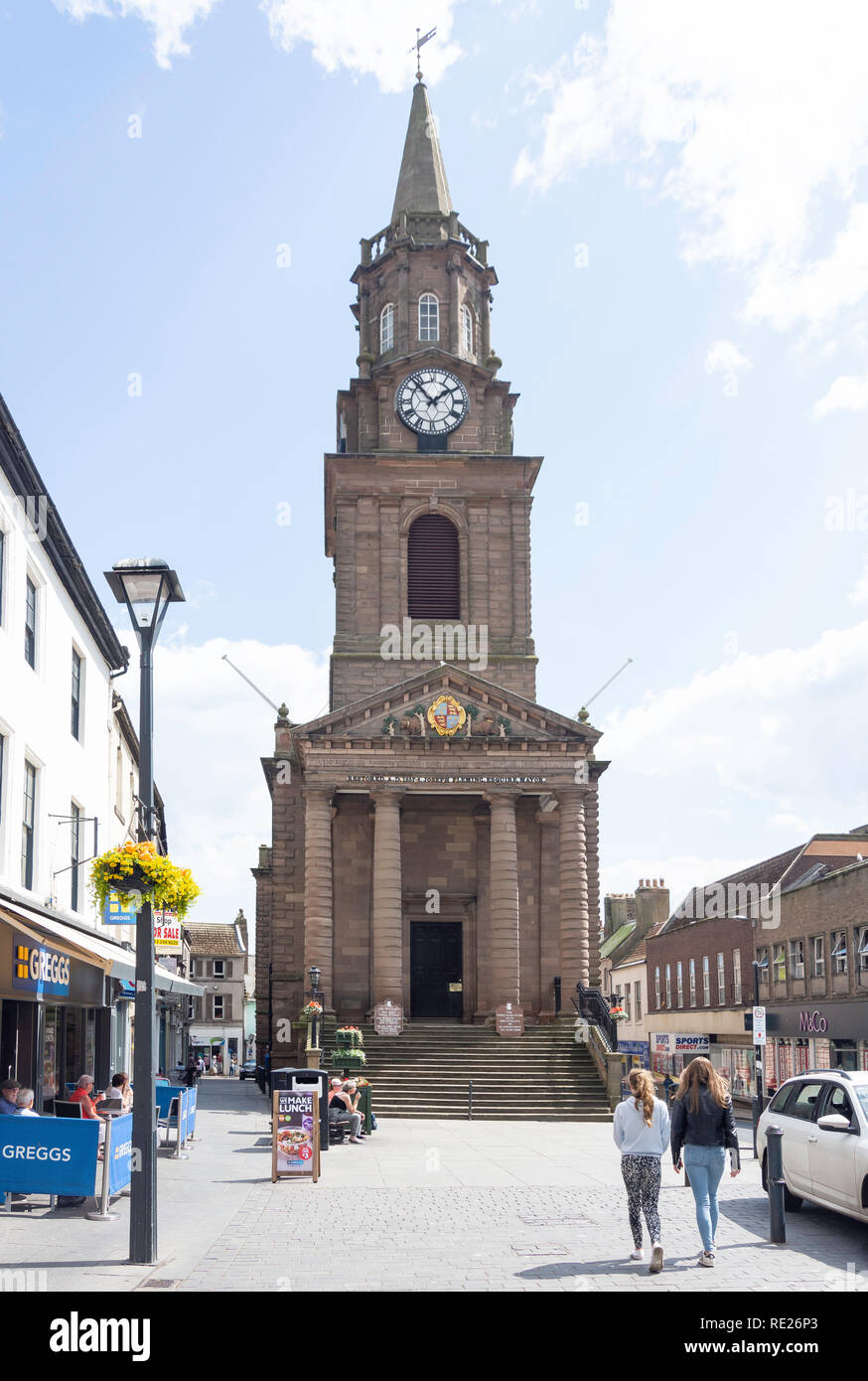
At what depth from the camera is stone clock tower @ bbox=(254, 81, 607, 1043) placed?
40.0m

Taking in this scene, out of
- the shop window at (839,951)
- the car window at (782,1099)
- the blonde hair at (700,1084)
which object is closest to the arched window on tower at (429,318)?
the shop window at (839,951)

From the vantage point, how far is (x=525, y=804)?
4391 cm

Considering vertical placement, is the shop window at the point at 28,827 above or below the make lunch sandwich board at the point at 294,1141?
above

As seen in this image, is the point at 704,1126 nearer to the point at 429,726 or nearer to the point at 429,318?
the point at 429,726

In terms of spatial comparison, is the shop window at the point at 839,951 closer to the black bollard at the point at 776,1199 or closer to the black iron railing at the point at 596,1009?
the black iron railing at the point at 596,1009

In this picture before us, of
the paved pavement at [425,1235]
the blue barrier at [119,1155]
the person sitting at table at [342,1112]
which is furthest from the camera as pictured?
the person sitting at table at [342,1112]

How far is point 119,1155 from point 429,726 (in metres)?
25.8

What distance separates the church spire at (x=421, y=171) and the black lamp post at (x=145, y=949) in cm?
4396

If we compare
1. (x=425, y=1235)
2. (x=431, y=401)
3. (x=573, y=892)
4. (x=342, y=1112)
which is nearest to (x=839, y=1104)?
(x=425, y=1235)

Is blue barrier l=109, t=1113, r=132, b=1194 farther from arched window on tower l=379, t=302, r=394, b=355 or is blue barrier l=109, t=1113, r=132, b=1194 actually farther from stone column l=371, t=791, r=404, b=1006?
arched window on tower l=379, t=302, r=394, b=355

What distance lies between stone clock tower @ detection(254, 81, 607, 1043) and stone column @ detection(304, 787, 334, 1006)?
0.19ft

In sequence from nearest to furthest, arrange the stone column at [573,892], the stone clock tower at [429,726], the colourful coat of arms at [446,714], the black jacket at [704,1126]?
1. the black jacket at [704,1126]
2. the stone column at [573,892]
3. the stone clock tower at [429,726]
4. the colourful coat of arms at [446,714]

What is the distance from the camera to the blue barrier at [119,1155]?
15.0m
